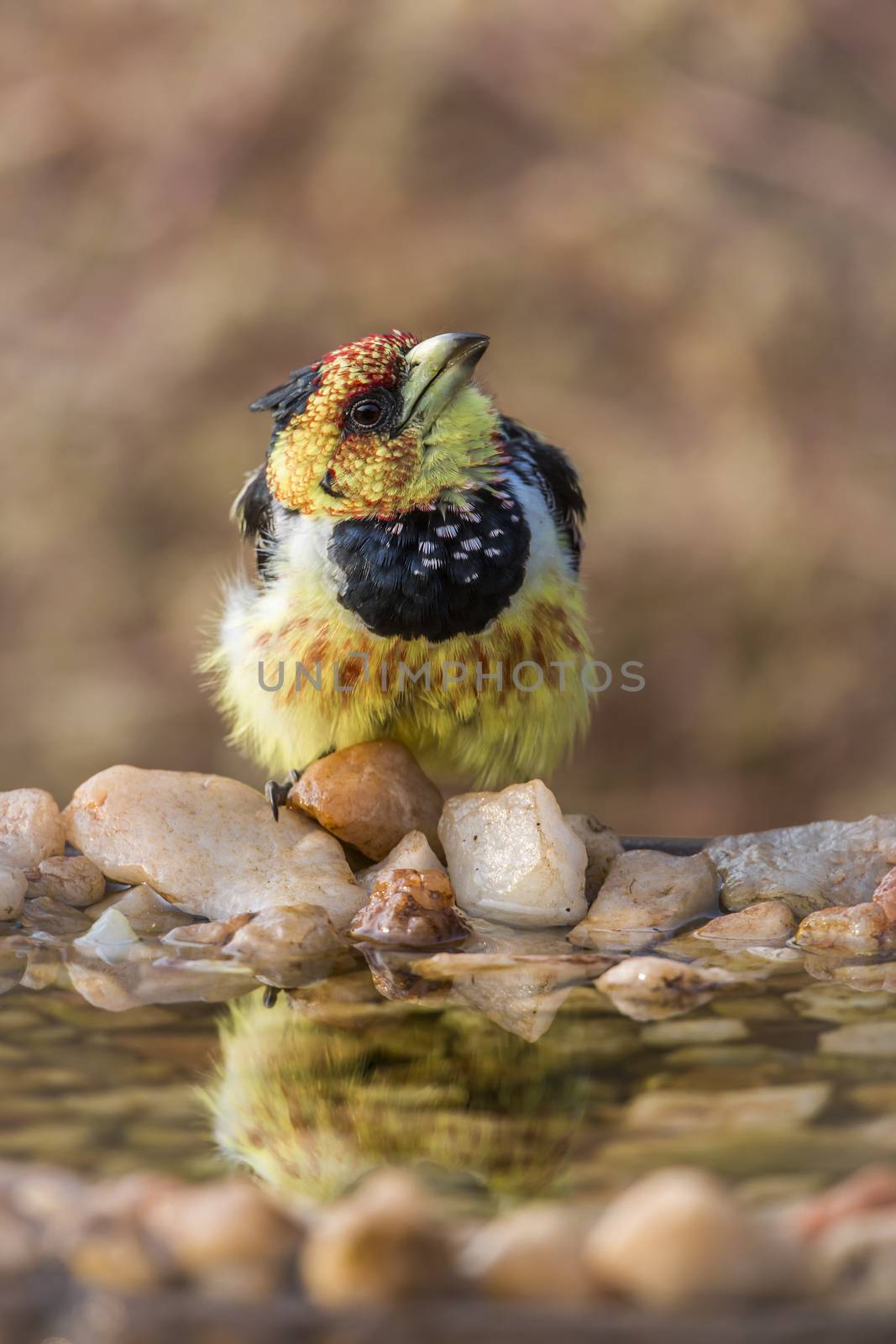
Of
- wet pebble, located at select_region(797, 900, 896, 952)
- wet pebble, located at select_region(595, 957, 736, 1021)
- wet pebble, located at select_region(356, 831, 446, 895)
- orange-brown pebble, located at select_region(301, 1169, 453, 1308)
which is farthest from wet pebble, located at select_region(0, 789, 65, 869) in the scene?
orange-brown pebble, located at select_region(301, 1169, 453, 1308)

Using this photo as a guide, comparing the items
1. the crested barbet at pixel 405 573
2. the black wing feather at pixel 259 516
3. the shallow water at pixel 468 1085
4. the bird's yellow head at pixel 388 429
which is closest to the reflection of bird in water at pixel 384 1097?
the shallow water at pixel 468 1085

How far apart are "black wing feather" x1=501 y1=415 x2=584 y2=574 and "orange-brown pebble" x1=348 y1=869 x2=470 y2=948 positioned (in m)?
0.56

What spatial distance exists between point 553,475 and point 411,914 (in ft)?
2.46

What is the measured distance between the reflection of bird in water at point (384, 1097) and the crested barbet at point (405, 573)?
51cm

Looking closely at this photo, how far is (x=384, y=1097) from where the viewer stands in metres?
0.96

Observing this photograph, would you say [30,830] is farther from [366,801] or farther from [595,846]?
[595,846]

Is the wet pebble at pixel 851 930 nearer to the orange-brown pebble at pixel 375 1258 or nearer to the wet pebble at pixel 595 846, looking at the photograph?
the wet pebble at pixel 595 846

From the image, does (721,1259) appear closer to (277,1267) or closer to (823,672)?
(277,1267)

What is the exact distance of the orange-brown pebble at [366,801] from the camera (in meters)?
1.54

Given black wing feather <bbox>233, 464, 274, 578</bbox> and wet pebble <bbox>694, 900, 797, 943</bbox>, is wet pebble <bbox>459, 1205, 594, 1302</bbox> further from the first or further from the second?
black wing feather <bbox>233, 464, 274, 578</bbox>

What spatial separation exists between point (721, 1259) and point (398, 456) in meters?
1.05

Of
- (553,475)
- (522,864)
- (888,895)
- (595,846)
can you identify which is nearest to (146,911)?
(522,864)

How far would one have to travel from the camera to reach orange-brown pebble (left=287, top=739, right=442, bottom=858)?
1.54 m

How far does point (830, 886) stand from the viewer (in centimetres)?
148
